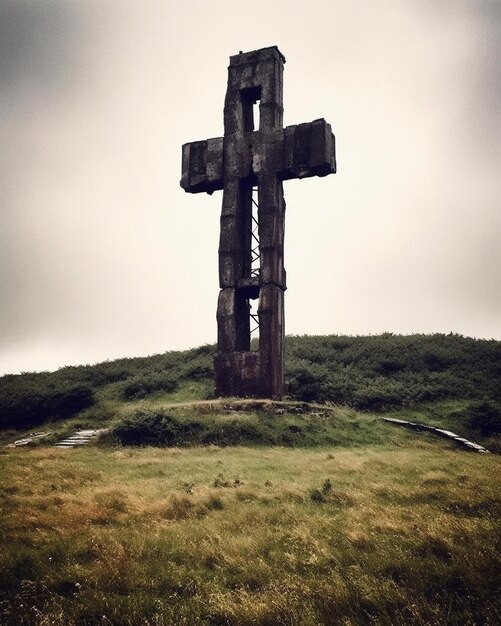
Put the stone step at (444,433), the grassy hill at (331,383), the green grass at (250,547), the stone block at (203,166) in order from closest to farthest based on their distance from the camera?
the green grass at (250,547)
the stone step at (444,433)
the stone block at (203,166)
the grassy hill at (331,383)

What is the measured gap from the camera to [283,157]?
632 inches

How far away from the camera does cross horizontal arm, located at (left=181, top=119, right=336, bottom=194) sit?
50.8ft

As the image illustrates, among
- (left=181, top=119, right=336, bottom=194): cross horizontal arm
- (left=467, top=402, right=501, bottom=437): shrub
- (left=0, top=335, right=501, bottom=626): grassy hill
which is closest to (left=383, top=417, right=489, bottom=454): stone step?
(left=0, top=335, right=501, bottom=626): grassy hill

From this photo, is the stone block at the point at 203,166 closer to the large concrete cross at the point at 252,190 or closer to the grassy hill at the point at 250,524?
the large concrete cross at the point at 252,190

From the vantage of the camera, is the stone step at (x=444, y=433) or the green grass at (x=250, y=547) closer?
the green grass at (x=250, y=547)

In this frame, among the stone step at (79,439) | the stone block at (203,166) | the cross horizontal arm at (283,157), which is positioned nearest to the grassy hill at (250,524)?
the stone step at (79,439)

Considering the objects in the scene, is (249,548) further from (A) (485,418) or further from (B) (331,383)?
(B) (331,383)

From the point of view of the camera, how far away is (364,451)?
39.3 ft

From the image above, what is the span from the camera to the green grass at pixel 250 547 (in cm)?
364

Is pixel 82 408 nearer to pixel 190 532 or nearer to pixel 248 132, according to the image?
pixel 248 132

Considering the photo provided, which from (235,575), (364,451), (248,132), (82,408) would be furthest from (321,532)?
(82,408)

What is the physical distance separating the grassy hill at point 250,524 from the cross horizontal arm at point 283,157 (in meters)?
7.82

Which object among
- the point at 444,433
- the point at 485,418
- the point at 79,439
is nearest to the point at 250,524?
the point at 79,439

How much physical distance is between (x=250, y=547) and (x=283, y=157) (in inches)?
538
